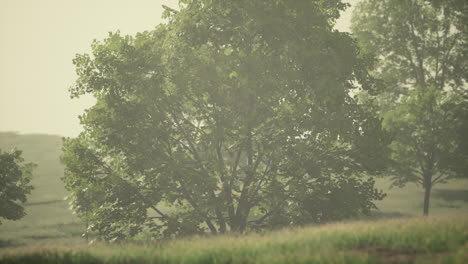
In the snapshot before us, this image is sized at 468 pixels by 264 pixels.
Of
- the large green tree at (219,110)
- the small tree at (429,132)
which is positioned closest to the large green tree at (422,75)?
the small tree at (429,132)

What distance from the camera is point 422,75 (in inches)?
1350

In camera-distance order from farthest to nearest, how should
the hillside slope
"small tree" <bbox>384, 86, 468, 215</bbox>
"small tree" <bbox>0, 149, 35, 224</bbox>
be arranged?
the hillside slope, "small tree" <bbox>384, 86, 468, 215</bbox>, "small tree" <bbox>0, 149, 35, 224</bbox>

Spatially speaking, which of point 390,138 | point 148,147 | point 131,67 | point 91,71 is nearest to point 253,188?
point 148,147

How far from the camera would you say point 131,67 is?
13.7 metres

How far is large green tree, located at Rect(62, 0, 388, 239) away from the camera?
13.7 metres

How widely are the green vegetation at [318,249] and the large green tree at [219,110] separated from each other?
3776 mm

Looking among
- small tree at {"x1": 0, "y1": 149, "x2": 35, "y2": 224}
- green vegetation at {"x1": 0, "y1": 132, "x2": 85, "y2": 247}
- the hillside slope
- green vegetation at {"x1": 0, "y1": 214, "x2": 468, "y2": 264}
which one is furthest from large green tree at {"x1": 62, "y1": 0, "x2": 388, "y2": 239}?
green vegetation at {"x1": 0, "y1": 132, "x2": 85, "y2": 247}

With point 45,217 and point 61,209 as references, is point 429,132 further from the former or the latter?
point 61,209

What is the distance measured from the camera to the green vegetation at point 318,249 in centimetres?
746

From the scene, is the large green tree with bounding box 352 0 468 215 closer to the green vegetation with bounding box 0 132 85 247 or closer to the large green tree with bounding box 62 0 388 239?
the large green tree with bounding box 62 0 388 239

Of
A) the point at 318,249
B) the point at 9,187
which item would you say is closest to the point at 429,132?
the point at 318,249

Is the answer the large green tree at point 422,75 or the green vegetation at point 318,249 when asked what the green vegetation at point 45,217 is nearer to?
the green vegetation at point 318,249

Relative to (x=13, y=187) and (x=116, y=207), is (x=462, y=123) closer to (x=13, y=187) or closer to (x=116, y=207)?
(x=116, y=207)

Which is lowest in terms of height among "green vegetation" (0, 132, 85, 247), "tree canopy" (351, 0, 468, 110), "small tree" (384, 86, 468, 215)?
"green vegetation" (0, 132, 85, 247)
